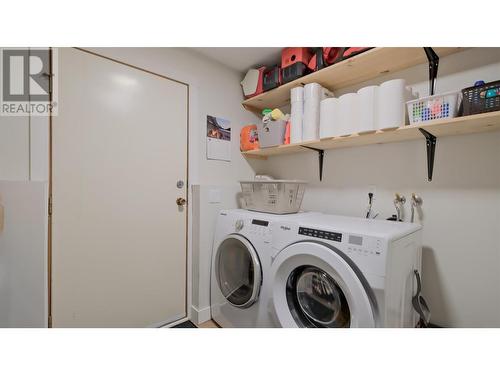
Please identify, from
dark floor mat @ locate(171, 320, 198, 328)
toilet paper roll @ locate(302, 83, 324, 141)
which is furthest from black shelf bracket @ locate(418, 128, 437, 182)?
dark floor mat @ locate(171, 320, 198, 328)

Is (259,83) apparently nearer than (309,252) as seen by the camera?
No

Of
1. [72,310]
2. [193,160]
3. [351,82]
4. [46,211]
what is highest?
[351,82]

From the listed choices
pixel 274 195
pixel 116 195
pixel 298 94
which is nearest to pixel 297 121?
pixel 298 94

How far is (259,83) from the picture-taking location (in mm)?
1930

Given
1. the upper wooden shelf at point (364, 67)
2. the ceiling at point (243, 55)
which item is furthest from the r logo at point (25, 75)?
the upper wooden shelf at point (364, 67)

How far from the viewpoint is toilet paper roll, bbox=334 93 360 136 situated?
1377 millimetres

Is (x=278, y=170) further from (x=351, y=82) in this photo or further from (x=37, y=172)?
(x=37, y=172)

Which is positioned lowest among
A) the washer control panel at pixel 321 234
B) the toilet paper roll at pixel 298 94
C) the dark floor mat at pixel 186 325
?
the dark floor mat at pixel 186 325

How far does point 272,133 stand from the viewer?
179 centimetres

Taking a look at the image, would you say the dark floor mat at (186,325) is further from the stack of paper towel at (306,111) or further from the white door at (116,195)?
the stack of paper towel at (306,111)

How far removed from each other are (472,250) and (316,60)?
4.96 feet

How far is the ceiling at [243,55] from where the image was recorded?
1.75 metres

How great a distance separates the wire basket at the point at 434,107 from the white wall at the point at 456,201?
287 millimetres

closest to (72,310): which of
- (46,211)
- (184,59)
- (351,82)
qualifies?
(46,211)
